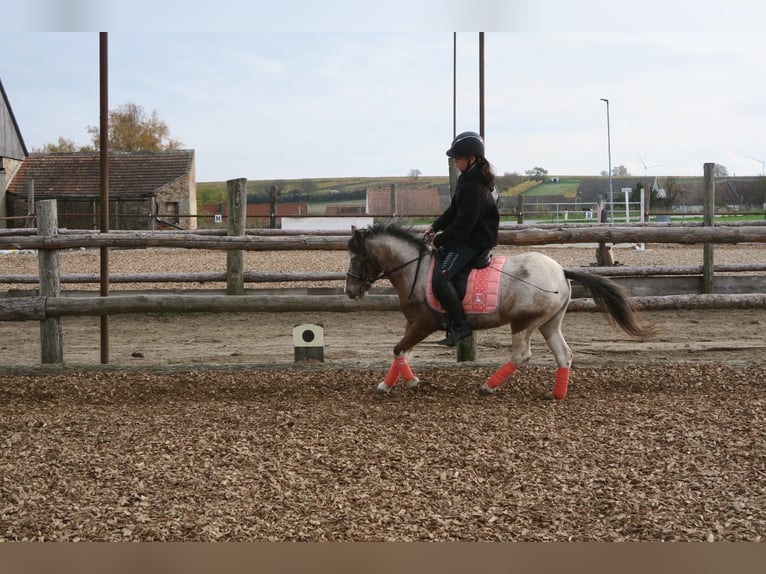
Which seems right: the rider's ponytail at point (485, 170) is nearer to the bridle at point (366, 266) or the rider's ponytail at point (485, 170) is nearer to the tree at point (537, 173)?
the bridle at point (366, 266)

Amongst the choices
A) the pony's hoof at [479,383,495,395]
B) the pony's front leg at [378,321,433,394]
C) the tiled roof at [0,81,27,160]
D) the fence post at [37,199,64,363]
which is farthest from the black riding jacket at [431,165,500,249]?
the tiled roof at [0,81,27,160]

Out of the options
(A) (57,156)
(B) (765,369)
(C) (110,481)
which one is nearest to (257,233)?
(B) (765,369)

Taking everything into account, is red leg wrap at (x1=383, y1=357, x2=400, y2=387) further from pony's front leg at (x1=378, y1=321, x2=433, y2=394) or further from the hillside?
the hillside

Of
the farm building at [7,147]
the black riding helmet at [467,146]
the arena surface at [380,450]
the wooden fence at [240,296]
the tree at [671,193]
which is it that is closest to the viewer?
the arena surface at [380,450]

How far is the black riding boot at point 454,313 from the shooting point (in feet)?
19.4

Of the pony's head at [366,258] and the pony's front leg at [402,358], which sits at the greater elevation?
the pony's head at [366,258]

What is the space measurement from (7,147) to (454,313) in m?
29.8

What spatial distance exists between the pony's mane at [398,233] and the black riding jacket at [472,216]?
28cm

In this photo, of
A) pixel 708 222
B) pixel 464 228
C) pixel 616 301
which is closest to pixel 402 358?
pixel 464 228

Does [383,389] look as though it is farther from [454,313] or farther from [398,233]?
[398,233]

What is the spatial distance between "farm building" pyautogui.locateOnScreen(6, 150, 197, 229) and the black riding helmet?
24.9 meters

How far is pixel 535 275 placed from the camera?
593 cm

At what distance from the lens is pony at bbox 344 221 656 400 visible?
5949 mm

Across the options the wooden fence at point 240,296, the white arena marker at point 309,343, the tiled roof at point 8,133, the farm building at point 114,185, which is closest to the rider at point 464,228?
the wooden fence at point 240,296
